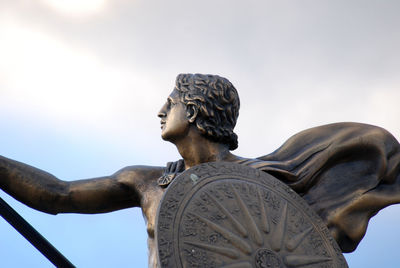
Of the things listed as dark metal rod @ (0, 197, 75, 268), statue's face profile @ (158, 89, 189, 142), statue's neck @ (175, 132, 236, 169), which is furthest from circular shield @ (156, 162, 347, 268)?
dark metal rod @ (0, 197, 75, 268)

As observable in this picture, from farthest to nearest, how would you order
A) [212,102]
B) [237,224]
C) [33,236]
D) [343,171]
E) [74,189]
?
1. [343,171]
2. [212,102]
3. [74,189]
4. [33,236]
5. [237,224]

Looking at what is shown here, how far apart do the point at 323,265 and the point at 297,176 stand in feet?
3.37

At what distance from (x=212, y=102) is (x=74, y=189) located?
1250 mm

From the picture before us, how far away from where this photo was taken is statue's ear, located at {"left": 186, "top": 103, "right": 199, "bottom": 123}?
21.7 feet

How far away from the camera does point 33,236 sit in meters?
6.29

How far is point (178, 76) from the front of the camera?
687 centimetres

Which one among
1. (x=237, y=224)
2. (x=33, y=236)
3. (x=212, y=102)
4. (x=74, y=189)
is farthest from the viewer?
(x=212, y=102)

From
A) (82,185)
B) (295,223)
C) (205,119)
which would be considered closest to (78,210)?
(82,185)

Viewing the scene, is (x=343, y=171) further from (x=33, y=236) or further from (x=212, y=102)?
(x=33, y=236)

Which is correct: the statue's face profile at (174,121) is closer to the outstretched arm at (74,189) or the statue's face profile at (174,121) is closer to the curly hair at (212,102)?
the curly hair at (212,102)

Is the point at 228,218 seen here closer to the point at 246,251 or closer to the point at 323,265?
the point at 246,251

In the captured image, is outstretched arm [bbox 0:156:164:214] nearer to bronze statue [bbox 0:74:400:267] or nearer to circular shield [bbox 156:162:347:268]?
bronze statue [bbox 0:74:400:267]

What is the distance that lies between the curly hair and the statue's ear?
2cm

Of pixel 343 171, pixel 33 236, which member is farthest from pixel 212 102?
pixel 33 236
